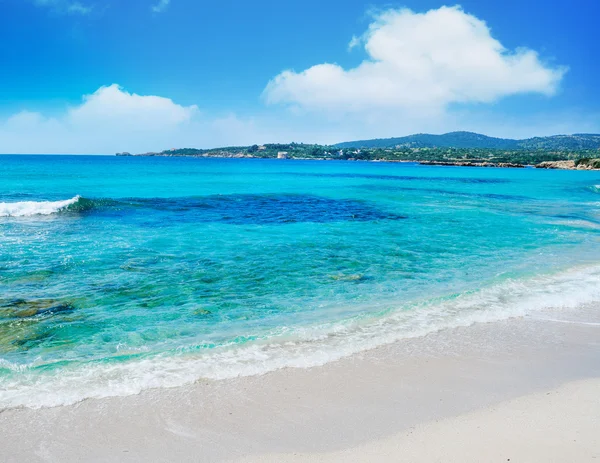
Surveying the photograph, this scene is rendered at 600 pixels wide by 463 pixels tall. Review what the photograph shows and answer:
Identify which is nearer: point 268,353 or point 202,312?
point 268,353

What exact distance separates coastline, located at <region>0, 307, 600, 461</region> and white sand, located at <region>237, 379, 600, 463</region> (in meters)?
0.06

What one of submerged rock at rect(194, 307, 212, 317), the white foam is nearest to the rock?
the white foam

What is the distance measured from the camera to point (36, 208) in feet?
86.2

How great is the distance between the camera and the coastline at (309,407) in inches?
214

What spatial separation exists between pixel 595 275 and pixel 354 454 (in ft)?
44.2

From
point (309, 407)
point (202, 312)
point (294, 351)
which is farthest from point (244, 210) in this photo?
point (309, 407)

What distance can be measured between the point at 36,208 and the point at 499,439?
29.1m

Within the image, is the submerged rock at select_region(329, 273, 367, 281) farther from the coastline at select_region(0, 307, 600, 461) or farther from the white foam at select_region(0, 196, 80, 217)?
the white foam at select_region(0, 196, 80, 217)

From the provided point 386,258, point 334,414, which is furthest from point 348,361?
point 386,258

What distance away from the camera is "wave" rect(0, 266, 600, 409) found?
6.83 m

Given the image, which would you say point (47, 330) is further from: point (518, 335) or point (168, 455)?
point (518, 335)

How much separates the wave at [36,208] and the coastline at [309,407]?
23.3m

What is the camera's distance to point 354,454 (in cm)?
532

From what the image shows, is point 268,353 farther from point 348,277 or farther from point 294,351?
point 348,277
